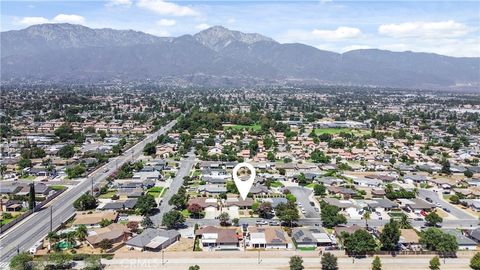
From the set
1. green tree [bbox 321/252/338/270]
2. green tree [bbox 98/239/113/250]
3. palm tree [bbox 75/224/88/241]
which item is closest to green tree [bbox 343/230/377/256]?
green tree [bbox 321/252/338/270]

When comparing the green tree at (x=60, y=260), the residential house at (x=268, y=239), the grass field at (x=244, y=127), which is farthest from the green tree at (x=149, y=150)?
the green tree at (x=60, y=260)

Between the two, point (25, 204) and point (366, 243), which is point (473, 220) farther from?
point (25, 204)

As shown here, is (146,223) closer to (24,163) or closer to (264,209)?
(264,209)

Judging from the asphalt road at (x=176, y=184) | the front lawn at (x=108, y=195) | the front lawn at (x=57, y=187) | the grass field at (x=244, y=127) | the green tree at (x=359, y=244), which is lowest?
the front lawn at (x=108, y=195)

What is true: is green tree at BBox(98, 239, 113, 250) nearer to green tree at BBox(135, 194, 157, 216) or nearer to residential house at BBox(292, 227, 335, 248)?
green tree at BBox(135, 194, 157, 216)

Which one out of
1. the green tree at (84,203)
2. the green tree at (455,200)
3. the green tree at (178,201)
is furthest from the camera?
the green tree at (455,200)

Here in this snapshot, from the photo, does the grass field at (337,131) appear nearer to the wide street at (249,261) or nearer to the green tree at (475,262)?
the wide street at (249,261)
